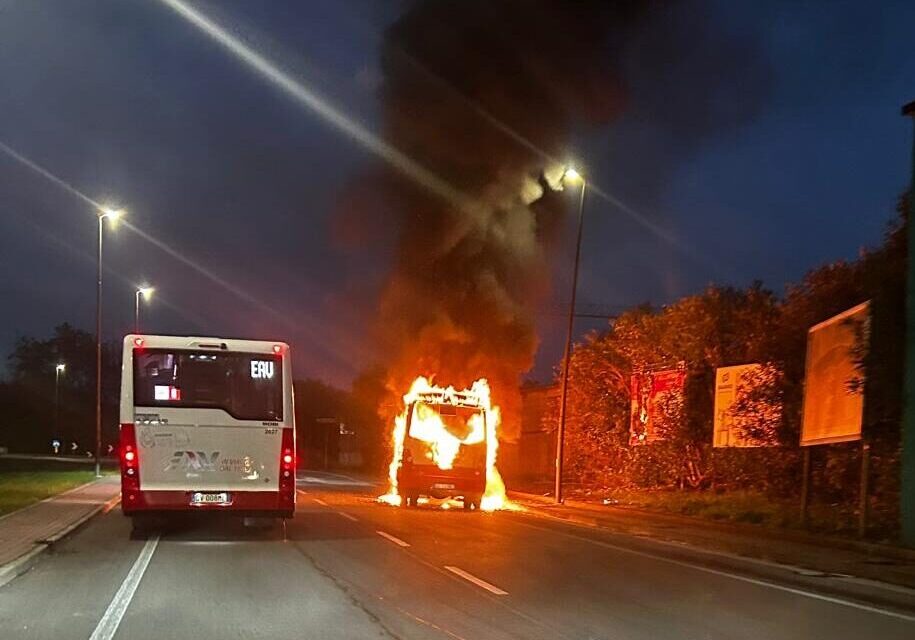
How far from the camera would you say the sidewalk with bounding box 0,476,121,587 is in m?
12.8

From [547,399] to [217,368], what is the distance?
28.4 metres

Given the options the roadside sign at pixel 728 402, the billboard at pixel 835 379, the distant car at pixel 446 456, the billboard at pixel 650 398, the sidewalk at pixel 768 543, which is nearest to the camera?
the sidewalk at pixel 768 543

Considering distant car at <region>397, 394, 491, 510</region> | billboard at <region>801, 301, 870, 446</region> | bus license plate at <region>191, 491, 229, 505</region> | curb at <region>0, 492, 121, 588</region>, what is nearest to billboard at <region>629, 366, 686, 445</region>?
distant car at <region>397, 394, 491, 510</region>

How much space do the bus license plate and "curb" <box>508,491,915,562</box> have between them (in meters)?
8.94

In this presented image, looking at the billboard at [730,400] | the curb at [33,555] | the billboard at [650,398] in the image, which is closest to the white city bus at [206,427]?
the curb at [33,555]

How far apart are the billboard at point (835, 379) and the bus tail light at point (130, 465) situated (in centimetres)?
1170

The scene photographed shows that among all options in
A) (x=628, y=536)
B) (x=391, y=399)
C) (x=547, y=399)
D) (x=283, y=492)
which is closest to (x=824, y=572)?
(x=628, y=536)

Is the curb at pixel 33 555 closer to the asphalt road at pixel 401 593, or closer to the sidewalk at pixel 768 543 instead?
the asphalt road at pixel 401 593

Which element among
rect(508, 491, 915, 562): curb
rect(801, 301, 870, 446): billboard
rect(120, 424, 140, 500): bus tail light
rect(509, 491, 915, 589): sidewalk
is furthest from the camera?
rect(801, 301, 870, 446): billboard

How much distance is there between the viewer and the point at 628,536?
744 inches

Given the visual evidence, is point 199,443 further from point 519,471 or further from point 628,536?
point 519,471

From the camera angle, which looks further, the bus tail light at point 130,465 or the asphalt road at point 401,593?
the bus tail light at point 130,465

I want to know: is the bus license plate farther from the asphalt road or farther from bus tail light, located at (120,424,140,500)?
bus tail light, located at (120,424,140,500)

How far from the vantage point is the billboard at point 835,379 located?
17656 mm
